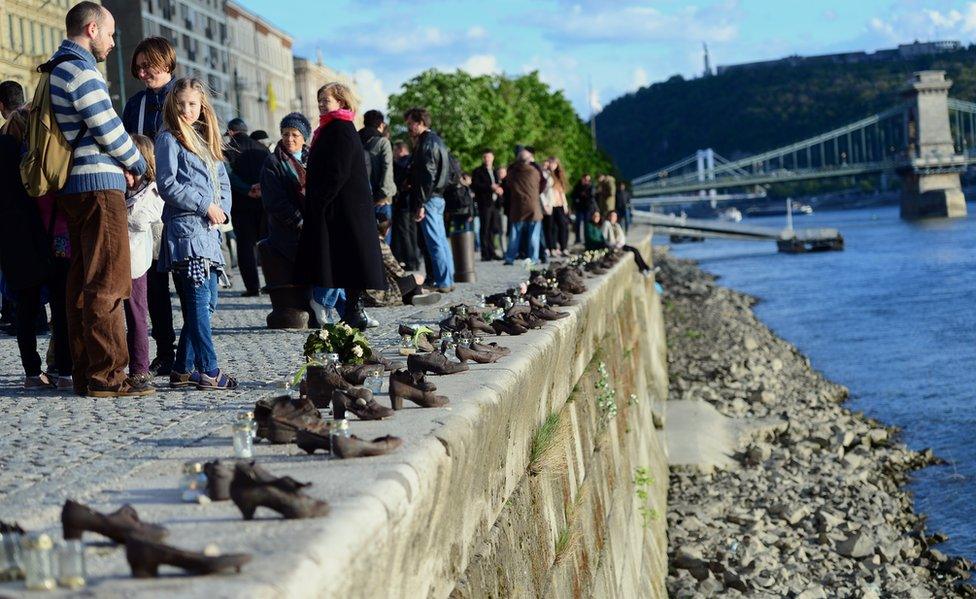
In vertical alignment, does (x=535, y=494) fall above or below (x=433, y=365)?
below

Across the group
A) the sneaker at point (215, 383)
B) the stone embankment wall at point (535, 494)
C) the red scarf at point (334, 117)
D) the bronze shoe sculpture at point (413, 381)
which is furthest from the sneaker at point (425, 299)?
the bronze shoe sculpture at point (413, 381)

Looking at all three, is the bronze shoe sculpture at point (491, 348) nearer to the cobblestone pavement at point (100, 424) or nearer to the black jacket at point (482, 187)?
the cobblestone pavement at point (100, 424)

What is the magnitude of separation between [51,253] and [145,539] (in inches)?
195

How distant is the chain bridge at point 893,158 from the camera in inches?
4414

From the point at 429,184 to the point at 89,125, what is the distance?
6874 mm

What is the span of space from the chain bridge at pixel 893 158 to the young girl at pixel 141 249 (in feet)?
304

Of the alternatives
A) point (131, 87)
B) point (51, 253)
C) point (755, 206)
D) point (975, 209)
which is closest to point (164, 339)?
point (51, 253)

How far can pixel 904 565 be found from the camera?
12.0 meters

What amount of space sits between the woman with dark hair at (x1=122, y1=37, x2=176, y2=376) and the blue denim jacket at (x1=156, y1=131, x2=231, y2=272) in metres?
0.42

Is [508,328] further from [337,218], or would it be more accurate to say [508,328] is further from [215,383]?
[337,218]

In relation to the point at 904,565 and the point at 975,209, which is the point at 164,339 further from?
the point at 975,209

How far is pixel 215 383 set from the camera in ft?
21.6

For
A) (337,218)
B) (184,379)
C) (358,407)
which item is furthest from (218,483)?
(337,218)

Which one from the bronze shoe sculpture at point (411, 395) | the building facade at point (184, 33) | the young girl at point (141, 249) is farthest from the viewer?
the building facade at point (184, 33)
